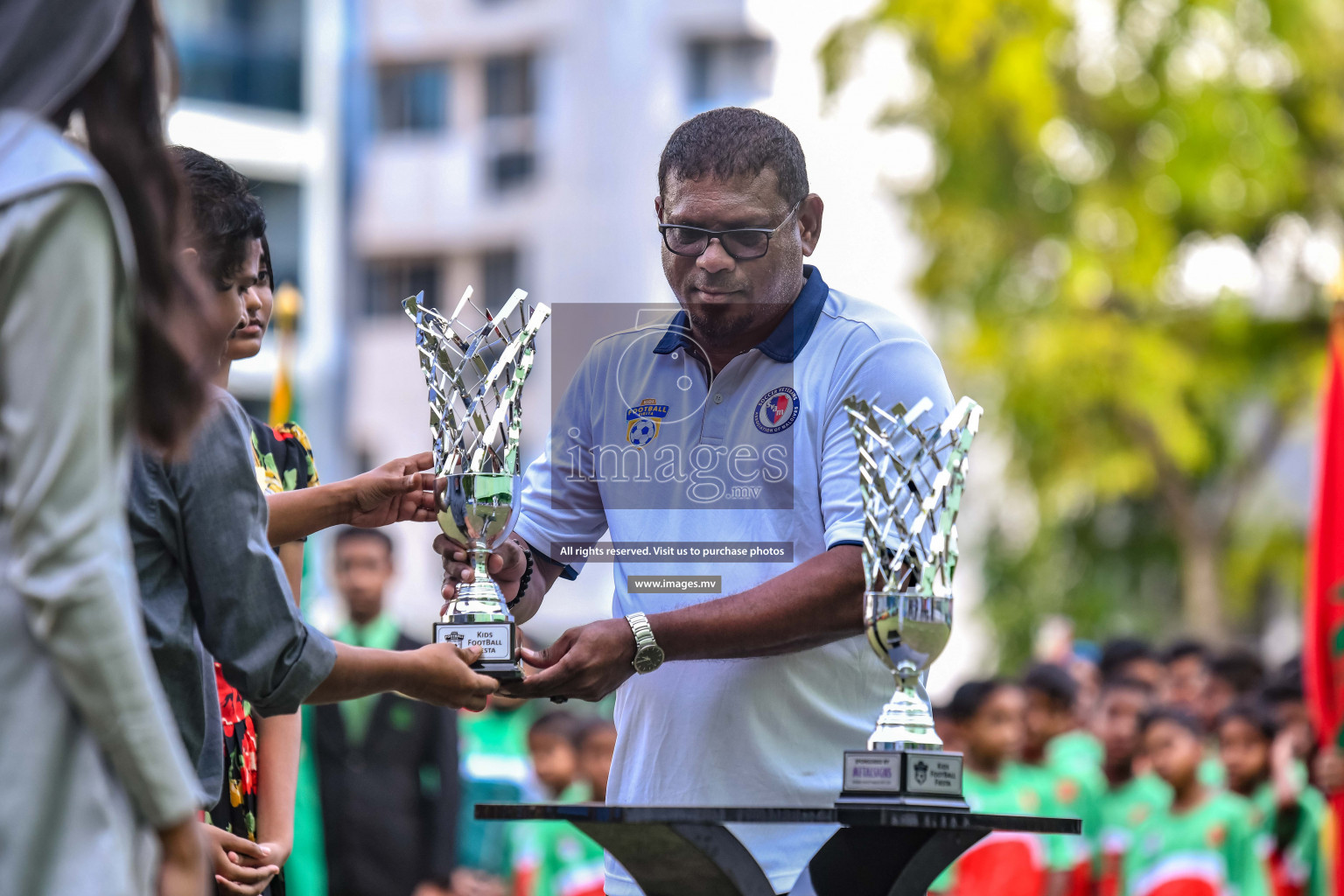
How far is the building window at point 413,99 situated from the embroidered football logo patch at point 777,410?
62.4 feet

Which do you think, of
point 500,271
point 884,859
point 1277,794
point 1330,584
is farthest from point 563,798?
point 500,271

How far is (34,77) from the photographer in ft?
6.31

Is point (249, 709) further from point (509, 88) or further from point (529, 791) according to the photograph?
point (509, 88)

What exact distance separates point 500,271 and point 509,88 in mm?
2298

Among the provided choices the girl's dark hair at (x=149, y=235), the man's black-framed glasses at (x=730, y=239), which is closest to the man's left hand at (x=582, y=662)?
the man's black-framed glasses at (x=730, y=239)

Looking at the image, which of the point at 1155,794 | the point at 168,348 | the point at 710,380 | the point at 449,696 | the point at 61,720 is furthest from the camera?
the point at 1155,794

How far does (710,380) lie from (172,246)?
4.64 ft

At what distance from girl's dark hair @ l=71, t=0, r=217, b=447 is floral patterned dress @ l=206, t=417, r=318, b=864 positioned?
0.92m

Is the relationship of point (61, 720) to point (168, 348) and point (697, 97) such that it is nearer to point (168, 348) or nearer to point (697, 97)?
point (168, 348)

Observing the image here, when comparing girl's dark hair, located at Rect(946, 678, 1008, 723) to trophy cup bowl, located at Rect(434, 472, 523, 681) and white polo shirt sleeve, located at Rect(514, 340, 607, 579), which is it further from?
trophy cup bowl, located at Rect(434, 472, 523, 681)

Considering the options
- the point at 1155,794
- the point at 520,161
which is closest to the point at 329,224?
the point at 520,161

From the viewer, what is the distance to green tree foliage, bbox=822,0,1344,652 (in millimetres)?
14602

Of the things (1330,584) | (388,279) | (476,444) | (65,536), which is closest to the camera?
(65,536)

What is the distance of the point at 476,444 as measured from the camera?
313 centimetres
